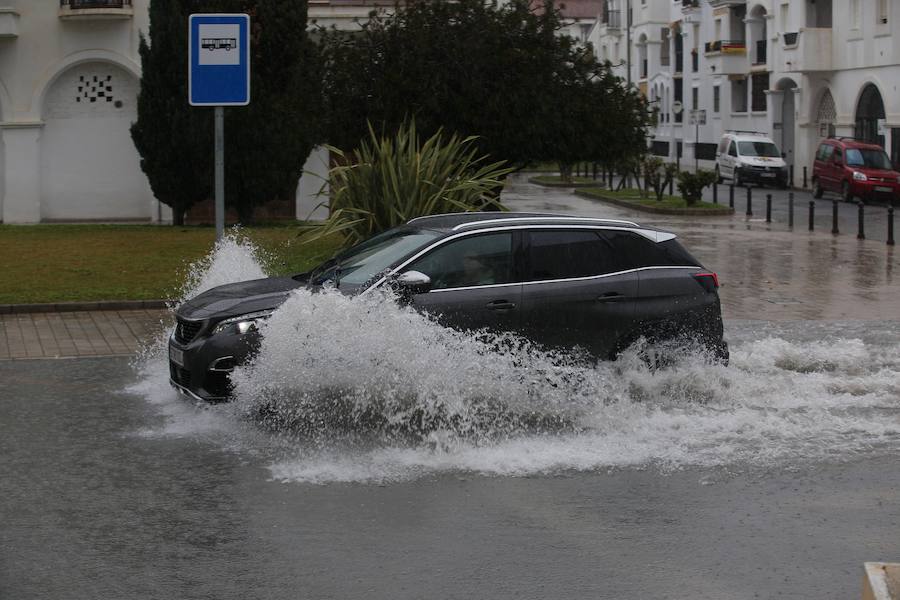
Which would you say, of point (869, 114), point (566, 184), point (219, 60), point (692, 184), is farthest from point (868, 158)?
point (219, 60)

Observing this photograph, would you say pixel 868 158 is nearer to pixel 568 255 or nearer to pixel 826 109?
pixel 826 109

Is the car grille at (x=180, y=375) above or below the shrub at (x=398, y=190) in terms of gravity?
below

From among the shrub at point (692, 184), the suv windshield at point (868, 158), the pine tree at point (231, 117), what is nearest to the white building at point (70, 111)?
the pine tree at point (231, 117)

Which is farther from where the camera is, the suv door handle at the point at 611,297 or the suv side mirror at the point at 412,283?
the suv door handle at the point at 611,297

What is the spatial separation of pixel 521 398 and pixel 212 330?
2219 mm

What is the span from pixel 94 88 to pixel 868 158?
23.9m

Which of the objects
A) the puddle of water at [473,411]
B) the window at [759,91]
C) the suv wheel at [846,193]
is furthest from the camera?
the window at [759,91]

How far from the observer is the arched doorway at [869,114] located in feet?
161

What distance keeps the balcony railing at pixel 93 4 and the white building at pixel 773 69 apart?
1084 inches

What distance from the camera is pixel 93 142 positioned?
1180 inches

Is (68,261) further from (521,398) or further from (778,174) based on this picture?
(778,174)

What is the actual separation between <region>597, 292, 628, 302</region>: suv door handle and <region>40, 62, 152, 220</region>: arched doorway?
21431 millimetres

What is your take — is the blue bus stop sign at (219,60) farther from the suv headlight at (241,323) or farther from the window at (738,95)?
the window at (738,95)

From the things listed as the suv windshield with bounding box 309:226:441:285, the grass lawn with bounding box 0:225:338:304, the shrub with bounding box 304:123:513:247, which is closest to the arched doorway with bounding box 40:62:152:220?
the grass lawn with bounding box 0:225:338:304
